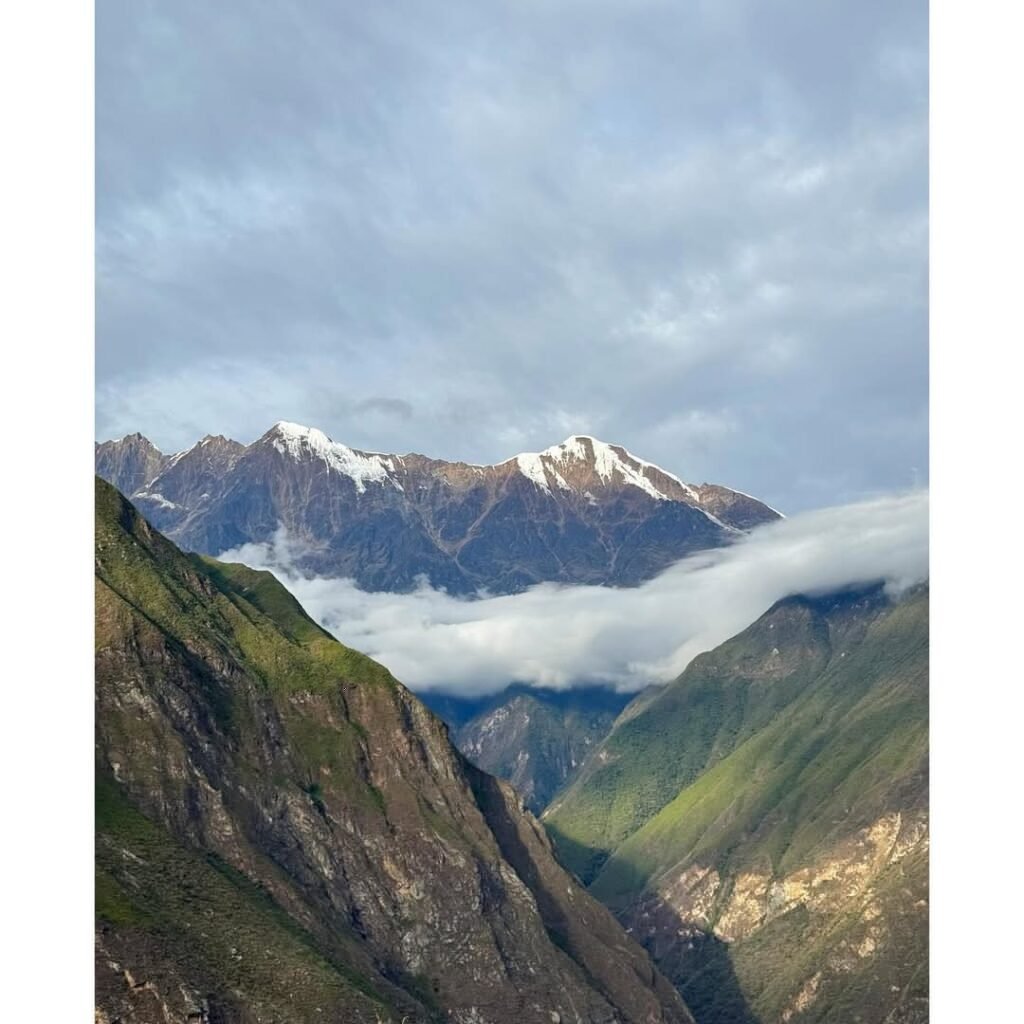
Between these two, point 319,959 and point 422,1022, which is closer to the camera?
point 319,959

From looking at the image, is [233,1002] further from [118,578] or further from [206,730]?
[118,578]

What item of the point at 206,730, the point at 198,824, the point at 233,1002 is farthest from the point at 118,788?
the point at 233,1002

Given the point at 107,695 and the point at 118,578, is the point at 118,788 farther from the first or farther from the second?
the point at 118,578
